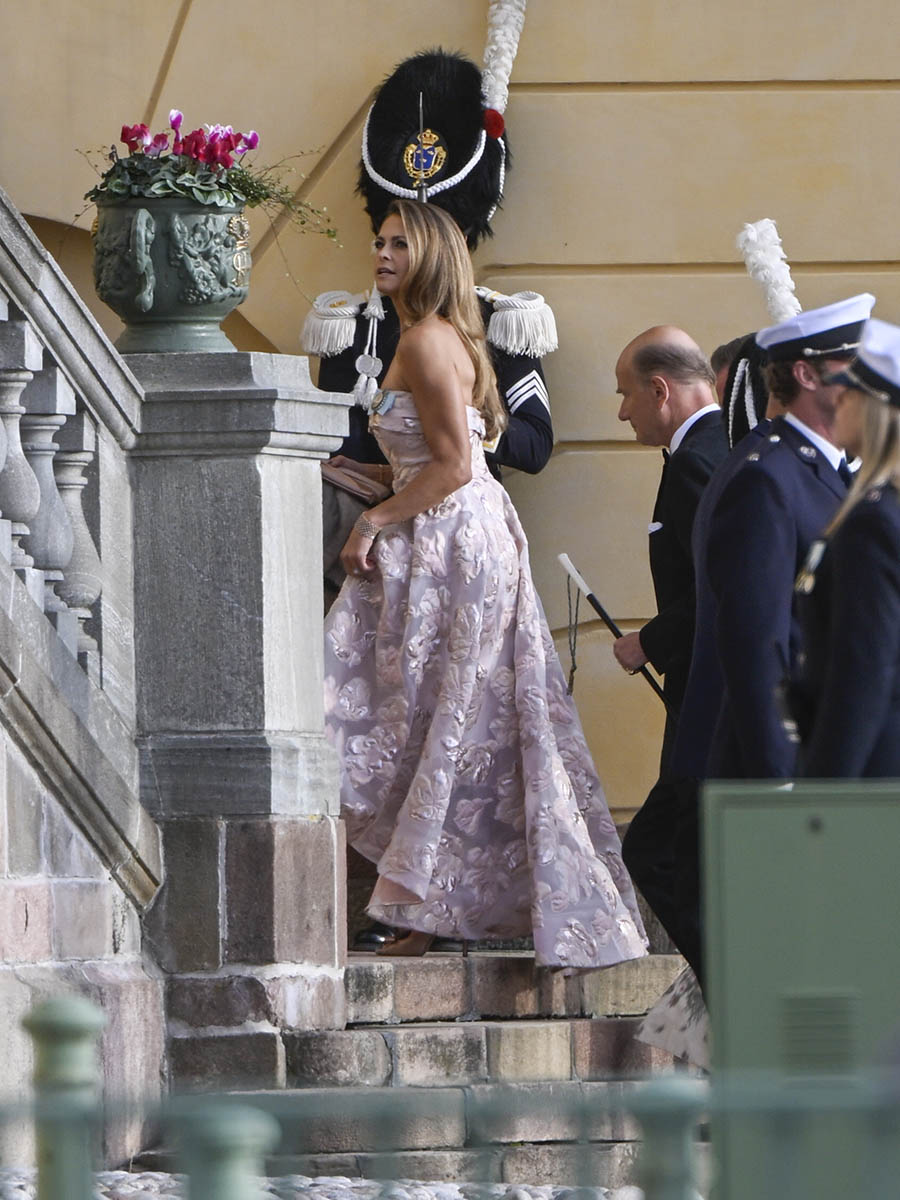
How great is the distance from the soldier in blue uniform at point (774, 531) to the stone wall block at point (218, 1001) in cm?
157

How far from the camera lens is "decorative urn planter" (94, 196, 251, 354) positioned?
5844mm

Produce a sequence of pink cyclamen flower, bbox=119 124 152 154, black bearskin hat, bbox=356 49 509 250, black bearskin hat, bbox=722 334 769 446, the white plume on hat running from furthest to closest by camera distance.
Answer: black bearskin hat, bbox=356 49 509 250 → the white plume on hat → pink cyclamen flower, bbox=119 124 152 154 → black bearskin hat, bbox=722 334 769 446

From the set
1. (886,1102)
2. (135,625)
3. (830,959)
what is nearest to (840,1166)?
(886,1102)

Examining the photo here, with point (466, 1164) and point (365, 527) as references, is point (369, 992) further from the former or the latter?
point (365, 527)

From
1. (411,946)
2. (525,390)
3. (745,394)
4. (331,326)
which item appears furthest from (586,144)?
(411,946)

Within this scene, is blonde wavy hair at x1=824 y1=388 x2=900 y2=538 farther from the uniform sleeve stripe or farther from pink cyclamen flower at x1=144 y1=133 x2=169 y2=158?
the uniform sleeve stripe

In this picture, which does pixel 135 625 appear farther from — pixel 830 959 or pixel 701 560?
pixel 830 959

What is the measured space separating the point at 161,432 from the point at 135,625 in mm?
435

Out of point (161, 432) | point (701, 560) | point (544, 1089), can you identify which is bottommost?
point (544, 1089)

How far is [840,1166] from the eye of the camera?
226cm

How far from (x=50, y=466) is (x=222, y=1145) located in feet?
11.2

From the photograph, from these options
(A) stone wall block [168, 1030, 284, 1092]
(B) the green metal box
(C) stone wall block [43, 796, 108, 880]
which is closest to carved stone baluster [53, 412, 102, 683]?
(C) stone wall block [43, 796, 108, 880]

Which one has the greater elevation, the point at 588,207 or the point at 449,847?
the point at 588,207

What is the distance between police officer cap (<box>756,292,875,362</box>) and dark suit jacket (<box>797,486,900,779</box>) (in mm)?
688
